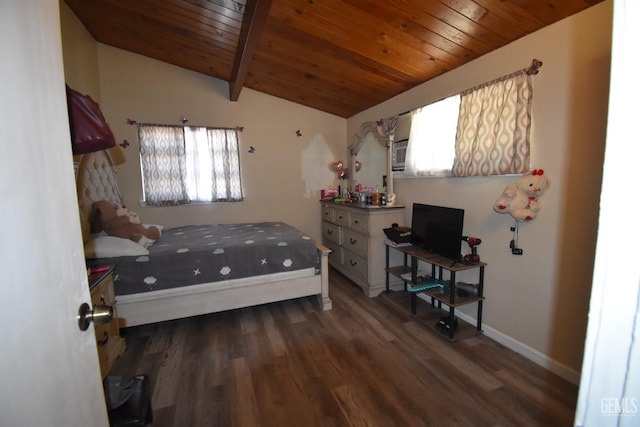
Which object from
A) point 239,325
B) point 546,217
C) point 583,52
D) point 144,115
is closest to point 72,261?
point 239,325

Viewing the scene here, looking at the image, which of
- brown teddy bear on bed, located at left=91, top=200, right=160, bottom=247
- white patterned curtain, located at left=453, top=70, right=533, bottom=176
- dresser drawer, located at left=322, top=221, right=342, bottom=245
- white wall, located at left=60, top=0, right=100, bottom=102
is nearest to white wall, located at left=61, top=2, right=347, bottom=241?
white wall, located at left=60, top=0, right=100, bottom=102

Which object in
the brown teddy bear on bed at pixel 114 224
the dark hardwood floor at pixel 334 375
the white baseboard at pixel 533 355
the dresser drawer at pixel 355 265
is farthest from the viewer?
the dresser drawer at pixel 355 265

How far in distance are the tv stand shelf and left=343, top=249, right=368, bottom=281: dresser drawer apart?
30 cm

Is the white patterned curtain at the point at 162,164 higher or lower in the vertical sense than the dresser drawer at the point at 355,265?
higher

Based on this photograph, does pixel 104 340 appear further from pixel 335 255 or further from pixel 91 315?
pixel 335 255

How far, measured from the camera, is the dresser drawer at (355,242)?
3201 mm

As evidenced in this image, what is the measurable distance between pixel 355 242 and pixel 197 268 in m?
1.79

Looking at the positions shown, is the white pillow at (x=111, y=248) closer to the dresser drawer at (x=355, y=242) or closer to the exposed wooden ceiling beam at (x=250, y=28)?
the exposed wooden ceiling beam at (x=250, y=28)

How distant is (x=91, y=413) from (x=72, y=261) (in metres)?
0.40

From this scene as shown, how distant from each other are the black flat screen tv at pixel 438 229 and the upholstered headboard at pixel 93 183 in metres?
3.05

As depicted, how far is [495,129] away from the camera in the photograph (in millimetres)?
2113

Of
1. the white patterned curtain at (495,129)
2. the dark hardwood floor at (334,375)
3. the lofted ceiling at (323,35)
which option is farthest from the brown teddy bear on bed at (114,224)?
the white patterned curtain at (495,129)

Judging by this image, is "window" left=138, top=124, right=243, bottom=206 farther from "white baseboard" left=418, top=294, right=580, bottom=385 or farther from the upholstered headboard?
"white baseboard" left=418, top=294, right=580, bottom=385

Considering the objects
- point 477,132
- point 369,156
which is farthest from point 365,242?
point 477,132
